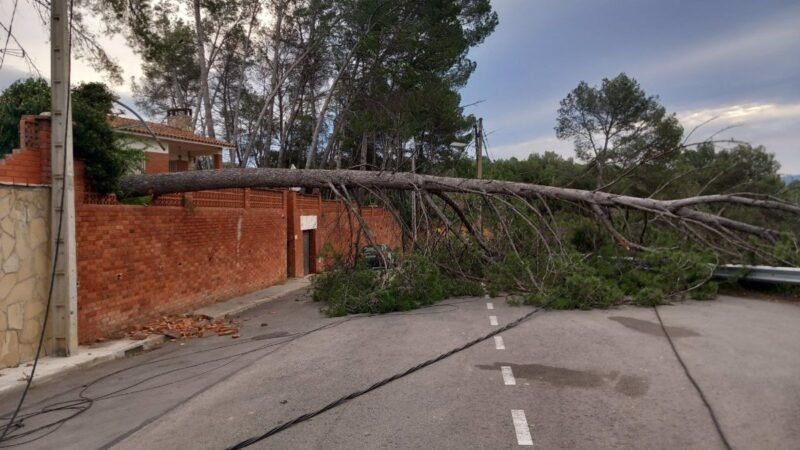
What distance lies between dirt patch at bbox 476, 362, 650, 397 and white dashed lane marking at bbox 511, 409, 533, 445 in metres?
1.09

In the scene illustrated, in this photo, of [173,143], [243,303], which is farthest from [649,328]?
[173,143]

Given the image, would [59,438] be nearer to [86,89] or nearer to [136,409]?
[136,409]

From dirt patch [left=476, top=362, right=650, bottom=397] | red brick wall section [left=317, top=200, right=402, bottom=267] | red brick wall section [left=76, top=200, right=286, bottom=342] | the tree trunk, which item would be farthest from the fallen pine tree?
dirt patch [left=476, top=362, right=650, bottom=397]

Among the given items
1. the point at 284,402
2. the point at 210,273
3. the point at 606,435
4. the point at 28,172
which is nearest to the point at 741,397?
the point at 606,435

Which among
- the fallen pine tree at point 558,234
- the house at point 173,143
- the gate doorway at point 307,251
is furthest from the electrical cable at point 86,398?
the gate doorway at point 307,251

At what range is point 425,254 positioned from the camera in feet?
42.3

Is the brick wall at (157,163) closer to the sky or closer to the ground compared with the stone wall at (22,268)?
closer to the sky

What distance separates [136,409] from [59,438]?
0.81m

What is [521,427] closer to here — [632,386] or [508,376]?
[508,376]

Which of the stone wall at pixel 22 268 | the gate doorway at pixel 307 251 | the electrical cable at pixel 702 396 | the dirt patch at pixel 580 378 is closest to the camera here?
the electrical cable at pixel 702 396

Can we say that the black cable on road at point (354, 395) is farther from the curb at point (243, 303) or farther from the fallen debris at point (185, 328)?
the curb at point (243, 303)

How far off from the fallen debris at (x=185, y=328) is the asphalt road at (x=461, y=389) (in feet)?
2.77

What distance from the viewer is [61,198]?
8.49 metres

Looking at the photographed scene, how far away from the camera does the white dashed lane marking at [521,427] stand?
4463mm
